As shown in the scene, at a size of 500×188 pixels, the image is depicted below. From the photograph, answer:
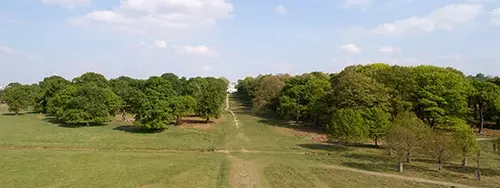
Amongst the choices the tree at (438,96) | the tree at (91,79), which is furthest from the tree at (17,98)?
the tree at (438,96)

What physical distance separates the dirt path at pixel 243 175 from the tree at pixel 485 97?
47.8 m

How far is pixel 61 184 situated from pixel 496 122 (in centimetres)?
7440

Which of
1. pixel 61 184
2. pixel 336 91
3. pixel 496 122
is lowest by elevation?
pixel 61 184

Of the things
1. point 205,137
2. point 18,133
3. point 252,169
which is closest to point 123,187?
point 252,169

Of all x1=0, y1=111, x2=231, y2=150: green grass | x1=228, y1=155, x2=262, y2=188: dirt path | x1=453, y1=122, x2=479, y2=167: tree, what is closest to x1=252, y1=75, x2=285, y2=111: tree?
x1=0, y1=111, x2=231, y2=150: green grass

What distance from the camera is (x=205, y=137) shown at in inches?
2290

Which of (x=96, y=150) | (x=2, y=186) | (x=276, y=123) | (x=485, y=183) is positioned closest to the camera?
(x=2, y=186)

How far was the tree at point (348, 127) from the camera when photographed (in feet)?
161

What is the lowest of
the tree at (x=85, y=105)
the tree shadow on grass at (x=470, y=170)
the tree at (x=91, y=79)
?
the tree shadow on grass at (x=470, y=170)

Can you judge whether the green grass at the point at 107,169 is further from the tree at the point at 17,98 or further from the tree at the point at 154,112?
the tree at the point at 17,98

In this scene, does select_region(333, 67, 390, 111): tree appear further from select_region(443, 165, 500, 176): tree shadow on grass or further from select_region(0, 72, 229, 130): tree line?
select_region(0, 72, 229, 130): tree line

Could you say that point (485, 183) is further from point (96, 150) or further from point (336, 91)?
point (96, 150)

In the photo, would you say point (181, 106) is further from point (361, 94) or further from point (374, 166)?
point (374, 166)

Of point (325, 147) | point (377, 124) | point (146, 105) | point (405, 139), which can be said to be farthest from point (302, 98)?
point (405, 139)
